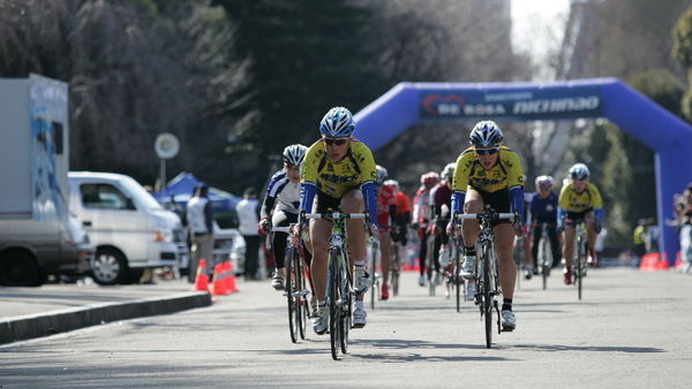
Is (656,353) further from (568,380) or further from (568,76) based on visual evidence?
(568,76)

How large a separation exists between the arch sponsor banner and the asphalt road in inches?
714

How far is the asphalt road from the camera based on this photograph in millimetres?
11711

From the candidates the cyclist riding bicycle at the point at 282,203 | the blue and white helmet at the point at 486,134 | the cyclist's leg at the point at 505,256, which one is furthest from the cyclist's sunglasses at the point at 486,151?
the cyclist riding bicycle at the point at 282,203

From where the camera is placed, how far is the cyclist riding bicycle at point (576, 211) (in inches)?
988

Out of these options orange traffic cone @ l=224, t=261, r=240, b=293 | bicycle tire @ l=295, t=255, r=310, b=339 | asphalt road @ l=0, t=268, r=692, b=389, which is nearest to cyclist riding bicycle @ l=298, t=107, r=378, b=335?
asphalt road @ l=0, t=268, r=692, b=389

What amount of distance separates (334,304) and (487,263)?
1.91 metres

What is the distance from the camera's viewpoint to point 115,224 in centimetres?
3130

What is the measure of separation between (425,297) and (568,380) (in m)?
14.2

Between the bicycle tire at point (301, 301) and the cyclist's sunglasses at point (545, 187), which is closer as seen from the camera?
the bicycle tire at point (301, 301)

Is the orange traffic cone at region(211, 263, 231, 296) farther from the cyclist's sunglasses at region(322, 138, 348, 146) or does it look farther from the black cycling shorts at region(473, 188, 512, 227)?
the cyclist's sunglasses at region(322, 138, 348, 146)

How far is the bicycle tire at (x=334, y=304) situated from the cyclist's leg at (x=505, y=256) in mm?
2042

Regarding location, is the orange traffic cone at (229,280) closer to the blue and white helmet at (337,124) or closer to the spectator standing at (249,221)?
the spectator standing at (249,221)

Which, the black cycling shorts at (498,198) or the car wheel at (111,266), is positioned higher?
the black cycling shorts at (498,198)

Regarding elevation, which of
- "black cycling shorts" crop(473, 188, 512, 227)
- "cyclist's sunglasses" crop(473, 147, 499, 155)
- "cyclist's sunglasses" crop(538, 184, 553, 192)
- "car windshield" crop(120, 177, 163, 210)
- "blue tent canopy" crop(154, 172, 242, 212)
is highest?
"blue tent canopy" crop(154, 172, 242, 212)
